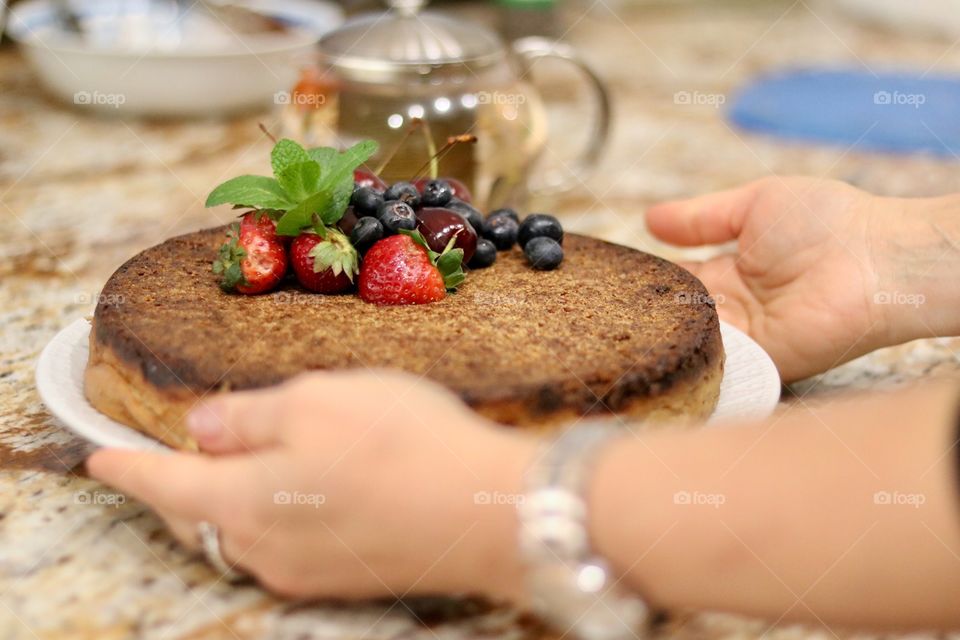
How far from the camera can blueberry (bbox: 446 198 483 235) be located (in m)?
1.20

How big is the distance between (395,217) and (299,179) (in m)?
0.11

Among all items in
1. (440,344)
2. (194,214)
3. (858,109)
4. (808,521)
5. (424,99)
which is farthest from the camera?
(858,109)

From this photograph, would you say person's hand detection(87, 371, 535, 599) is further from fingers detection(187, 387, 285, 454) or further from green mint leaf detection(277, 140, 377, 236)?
green mint leaf detection(277, 140, 377, 236)

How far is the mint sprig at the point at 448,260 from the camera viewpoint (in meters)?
1.09

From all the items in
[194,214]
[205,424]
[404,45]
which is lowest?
[194,214]

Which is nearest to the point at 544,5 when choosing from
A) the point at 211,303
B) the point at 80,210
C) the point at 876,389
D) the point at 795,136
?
the point at 795,136

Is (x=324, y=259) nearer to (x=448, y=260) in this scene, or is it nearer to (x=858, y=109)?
(x=448, y=260)

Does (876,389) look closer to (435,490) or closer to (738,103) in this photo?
(435,490)

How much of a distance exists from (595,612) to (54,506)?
53 cm

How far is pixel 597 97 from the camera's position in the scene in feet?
6.29

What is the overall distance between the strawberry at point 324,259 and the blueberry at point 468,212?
0.16 metres

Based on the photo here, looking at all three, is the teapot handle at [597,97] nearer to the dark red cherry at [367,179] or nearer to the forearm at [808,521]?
the dark red cherry at [367,179]

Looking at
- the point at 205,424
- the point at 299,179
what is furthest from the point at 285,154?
the point at 205,424

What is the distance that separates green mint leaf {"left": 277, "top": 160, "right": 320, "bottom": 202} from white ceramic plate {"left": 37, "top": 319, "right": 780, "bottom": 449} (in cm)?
28
